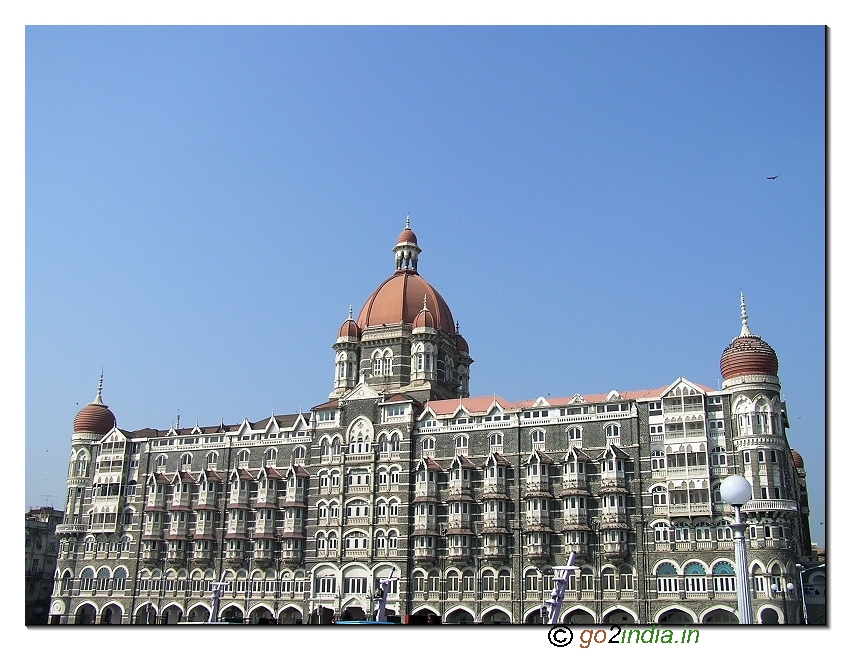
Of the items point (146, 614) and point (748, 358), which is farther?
point (146, 614)

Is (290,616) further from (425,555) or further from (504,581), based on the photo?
(504,581)

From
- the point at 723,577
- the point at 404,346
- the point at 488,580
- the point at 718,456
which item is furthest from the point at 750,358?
the point at 404,346

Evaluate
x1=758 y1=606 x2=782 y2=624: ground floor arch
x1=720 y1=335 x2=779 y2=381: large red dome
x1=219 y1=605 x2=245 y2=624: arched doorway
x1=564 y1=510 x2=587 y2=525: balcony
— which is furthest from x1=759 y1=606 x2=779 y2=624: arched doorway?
x1=219 y1=605 x2=245 y2=624: arched doorway

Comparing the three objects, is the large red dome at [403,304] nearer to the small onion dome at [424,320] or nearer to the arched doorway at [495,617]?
the small onion dome at [424,320]

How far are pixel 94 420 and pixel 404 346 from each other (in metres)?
31.5

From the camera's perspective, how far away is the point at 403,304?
83312 millimetres

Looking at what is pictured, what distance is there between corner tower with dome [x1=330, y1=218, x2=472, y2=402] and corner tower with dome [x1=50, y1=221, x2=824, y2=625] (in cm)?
20

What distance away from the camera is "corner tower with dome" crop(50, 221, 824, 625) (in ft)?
203

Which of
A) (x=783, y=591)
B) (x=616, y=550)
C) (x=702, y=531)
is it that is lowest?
(x=783, y=591)

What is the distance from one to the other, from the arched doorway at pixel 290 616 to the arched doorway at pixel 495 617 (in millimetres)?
15646

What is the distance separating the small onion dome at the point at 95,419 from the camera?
8519 cm

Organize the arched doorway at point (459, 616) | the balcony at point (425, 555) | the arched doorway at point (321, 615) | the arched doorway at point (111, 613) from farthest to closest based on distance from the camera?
1. the arched doorway at point (111, 613)
2. the arched doorway at point (321, 615)
3. the balcony at point (425, 555)
4. the arched doorway at point (459, 616)

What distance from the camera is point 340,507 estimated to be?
72.0 metres

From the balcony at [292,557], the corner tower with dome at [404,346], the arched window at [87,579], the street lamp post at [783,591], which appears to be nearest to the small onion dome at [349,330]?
the corner tower with dome at [404,346]
